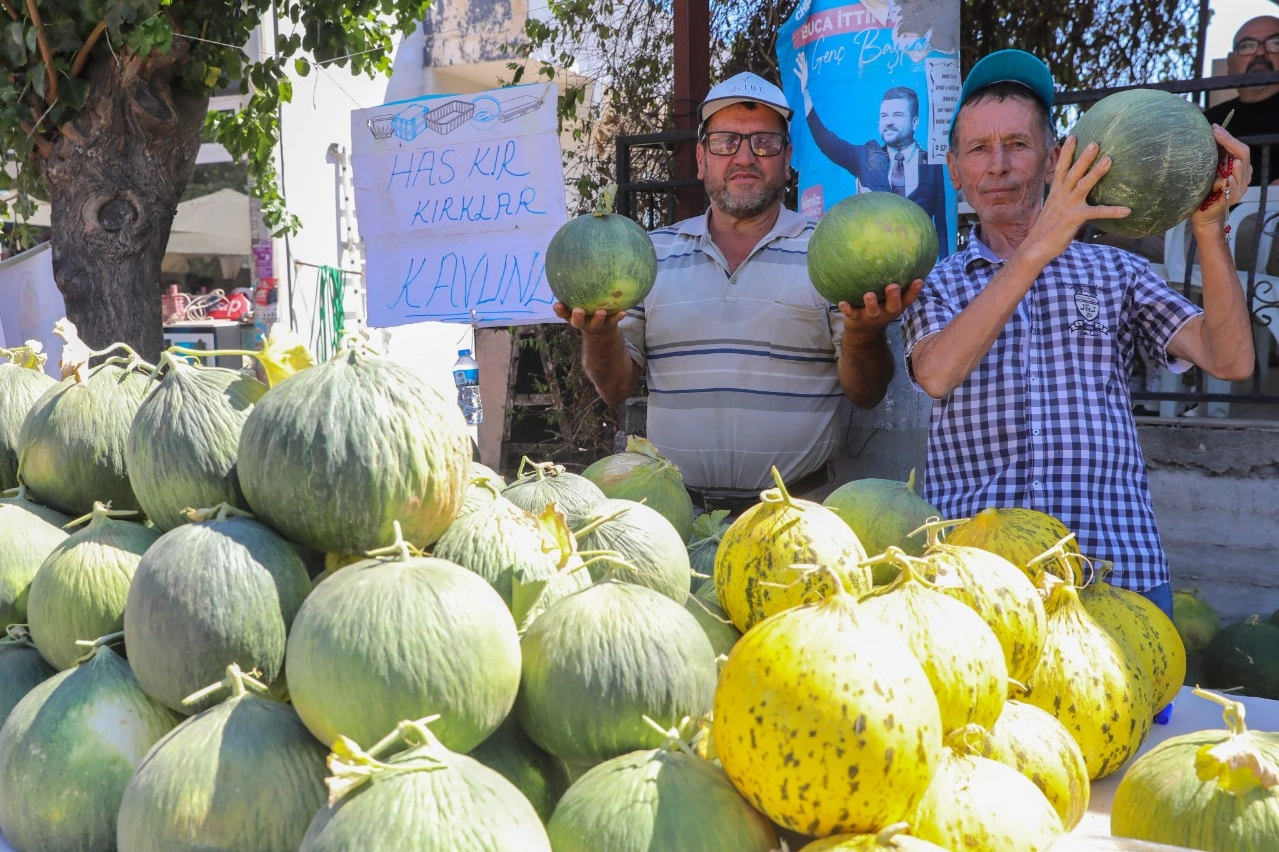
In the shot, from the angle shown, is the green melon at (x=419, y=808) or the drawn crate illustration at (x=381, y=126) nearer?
the green melon at (x=419, y=808)

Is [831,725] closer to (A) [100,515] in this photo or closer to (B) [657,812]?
(B) [657,812]

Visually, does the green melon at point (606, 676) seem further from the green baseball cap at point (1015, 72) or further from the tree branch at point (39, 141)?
the tree branch at point (39, 141)

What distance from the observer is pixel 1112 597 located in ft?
6.52

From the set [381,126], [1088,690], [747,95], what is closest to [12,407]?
[1088,690]

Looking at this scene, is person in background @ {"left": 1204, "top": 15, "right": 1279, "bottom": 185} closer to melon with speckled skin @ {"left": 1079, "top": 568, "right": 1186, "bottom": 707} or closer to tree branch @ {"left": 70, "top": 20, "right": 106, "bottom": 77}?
melon with speckled skin @ {"left": 1079, "top": 568, "right": 1186, "bottom": 707}

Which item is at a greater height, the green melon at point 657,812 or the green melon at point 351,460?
the green melon at point 351,460

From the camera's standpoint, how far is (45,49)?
4.33 metres

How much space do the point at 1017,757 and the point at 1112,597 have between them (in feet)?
2.28

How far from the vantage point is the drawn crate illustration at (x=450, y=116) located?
16.0ft

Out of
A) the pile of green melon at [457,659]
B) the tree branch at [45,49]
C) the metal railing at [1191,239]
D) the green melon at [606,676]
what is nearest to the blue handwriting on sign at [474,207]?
the metal railing at [1191,239]

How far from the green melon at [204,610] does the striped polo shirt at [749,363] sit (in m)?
2.20

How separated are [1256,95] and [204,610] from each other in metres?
5.07

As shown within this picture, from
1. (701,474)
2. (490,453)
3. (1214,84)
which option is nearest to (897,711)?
(701,474)

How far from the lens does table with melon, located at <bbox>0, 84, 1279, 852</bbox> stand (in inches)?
44.5
